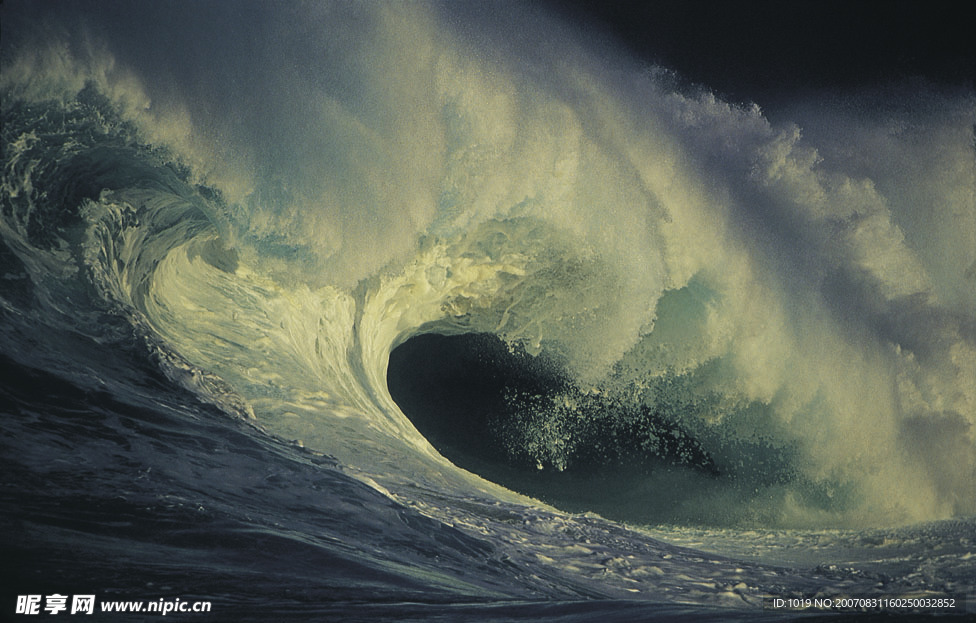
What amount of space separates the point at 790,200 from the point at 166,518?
380cm

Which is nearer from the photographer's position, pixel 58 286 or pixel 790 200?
pixel 58 286

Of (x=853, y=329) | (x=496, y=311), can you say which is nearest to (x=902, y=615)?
(x=853, y=329)

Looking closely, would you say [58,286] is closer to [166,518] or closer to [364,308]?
[166,518]

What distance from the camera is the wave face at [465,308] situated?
2.36m

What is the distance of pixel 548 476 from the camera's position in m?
3.56

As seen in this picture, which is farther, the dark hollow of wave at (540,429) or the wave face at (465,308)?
the dark hollow of wave at (540,429)

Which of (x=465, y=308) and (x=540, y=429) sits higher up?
(x=465, y=308)

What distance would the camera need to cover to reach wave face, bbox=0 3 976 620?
236 centimetres

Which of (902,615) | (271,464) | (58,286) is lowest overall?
(902,615)

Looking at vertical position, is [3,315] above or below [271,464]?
above

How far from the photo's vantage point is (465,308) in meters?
3.77

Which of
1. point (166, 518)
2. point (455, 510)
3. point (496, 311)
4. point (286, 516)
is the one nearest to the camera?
point (166, 518)

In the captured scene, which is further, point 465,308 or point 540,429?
point 465,308

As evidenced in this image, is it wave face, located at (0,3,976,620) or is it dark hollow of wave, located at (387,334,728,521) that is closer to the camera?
wave face, located at (0,3,976,620)
